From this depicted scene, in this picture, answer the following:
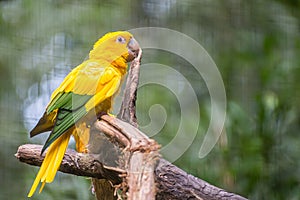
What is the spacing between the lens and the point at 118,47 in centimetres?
132

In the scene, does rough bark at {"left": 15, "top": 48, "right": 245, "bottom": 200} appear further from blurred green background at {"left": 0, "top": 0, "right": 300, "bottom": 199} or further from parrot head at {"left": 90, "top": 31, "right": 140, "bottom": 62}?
blurred green background at {"left": 0, "top": 0, "right": 300, "bottom": 199}

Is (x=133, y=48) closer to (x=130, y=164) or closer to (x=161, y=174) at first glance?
(x=161, y=174)

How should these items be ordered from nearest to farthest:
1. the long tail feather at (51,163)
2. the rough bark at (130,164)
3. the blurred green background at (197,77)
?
the rough bark at (130,164) < the long tail feather at (51,163) < the blurred green background at (197,77)

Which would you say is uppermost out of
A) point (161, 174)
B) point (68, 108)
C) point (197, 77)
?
point (68, 108)

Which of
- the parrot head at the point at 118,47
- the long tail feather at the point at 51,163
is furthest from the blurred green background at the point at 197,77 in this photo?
the long tail feather at the point at 51,163

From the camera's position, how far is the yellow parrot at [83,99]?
1.21 m

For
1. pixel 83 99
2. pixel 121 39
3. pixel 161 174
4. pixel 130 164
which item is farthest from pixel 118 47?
pixel 130 164

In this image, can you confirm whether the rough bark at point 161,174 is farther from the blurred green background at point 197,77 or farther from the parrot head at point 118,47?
the blurred green background at point 197,77

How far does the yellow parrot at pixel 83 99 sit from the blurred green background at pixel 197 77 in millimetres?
A: 390

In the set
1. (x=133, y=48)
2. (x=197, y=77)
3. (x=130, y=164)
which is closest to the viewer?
(x=130, y=164)

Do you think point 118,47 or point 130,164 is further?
point 118,47

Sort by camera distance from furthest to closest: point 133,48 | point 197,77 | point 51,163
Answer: point 197,77 < point 133,48 < point 51,163

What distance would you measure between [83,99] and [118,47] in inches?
5.5

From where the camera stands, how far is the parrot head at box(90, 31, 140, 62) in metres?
1.32
